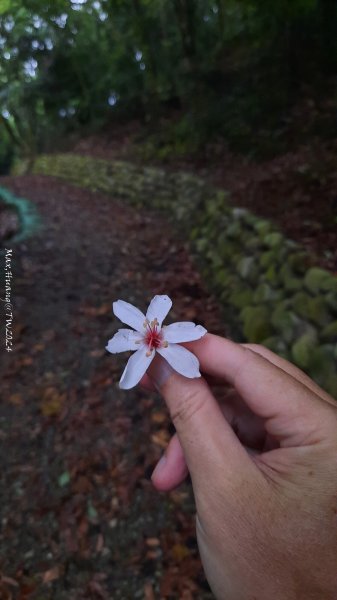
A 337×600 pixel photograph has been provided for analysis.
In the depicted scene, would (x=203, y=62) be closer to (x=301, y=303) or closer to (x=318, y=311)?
(x=301, y=303)

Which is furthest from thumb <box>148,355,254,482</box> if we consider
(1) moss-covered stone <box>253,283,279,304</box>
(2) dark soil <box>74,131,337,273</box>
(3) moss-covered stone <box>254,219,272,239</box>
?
(3) moss-covered stone <box>254,219,272,239</box>

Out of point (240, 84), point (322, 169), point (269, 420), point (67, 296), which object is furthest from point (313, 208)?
point (240, 84)

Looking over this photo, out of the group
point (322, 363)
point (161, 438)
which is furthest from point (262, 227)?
point (161, 438)

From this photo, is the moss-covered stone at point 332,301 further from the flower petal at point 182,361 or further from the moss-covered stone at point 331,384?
the flower petal at point 182,361

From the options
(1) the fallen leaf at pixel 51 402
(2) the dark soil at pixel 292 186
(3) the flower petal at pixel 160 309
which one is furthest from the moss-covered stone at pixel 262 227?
(3) the flower petal at pixel 160 309

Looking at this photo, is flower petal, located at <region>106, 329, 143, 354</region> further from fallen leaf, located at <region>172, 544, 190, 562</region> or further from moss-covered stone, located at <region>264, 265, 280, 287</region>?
moss-covered stone, located at <region>264, 265, 280, 287</region>

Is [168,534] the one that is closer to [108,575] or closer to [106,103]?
[108,575]

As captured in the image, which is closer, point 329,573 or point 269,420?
point 329,573
